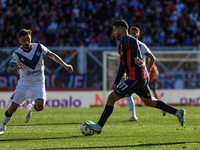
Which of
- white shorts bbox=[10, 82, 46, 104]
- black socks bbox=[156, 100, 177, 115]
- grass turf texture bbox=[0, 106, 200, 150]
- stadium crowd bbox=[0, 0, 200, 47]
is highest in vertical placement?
stadium crowd bbox=[0, 0, 200, 47]

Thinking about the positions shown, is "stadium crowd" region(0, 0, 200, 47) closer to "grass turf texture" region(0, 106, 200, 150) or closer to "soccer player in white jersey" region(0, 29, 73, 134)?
"grass turf texture" region(0, 106, 200, 150)

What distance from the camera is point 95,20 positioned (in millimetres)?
21094

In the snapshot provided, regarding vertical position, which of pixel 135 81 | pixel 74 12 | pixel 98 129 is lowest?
pixel 98 129

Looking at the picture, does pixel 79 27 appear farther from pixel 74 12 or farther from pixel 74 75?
pixel 74 75

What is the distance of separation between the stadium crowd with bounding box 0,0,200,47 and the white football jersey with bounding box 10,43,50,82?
38.5 ft

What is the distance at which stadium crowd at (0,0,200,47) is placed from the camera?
19.9 m

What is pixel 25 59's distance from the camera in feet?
24.4

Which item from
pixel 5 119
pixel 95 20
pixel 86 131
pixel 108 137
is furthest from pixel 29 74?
pixel 95 20

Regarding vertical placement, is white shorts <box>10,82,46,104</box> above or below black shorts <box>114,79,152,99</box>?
below

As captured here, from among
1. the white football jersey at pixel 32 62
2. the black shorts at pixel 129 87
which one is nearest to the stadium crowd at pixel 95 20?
the white football jersey at pixel 32 62

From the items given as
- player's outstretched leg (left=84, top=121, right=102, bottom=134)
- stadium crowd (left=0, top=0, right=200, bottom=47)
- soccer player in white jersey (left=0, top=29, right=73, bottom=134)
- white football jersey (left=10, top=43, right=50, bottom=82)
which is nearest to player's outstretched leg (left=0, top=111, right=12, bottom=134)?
soccer player in white jersey (left=0, top=29, right=73, bottom=134)

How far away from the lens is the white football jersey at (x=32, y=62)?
24.4 feet

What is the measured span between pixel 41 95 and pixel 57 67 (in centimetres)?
1011

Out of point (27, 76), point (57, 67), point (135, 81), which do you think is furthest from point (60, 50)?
point (135, 81)
